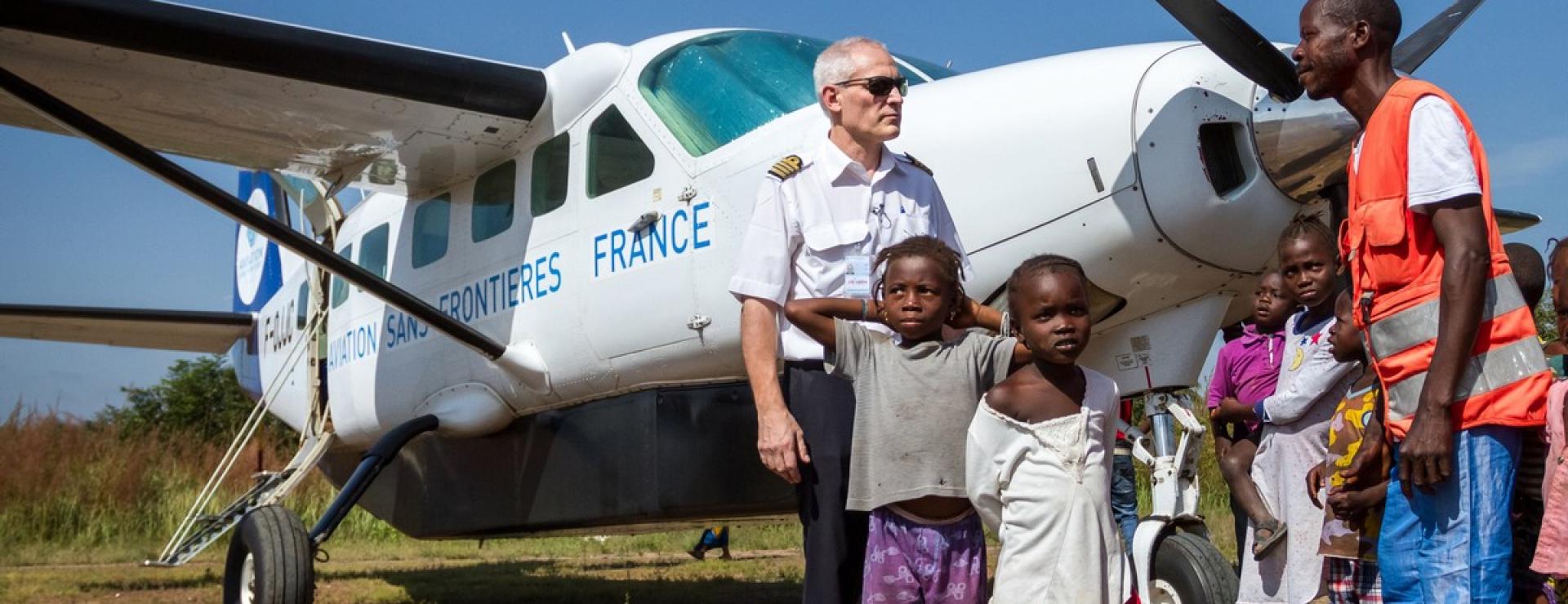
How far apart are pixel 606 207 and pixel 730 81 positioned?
2.47 ft

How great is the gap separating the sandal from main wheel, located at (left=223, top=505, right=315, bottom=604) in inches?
173

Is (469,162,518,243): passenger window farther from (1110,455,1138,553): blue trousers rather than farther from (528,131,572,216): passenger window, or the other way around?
(1110,455,1138,553): blue trousers

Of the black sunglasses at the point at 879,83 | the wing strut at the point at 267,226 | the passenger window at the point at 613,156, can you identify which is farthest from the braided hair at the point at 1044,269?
the wing strut at the point at 267,226

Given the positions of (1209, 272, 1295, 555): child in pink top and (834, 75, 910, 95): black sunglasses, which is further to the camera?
→ (1209, 272, 1295, 555): child in pink top

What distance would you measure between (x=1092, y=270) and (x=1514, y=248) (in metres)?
1.36

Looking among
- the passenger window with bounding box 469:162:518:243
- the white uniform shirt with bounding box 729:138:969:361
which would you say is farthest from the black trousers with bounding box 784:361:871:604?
the passenger window with bounding box 469:162:518:243

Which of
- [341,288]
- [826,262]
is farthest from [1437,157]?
[341,288]

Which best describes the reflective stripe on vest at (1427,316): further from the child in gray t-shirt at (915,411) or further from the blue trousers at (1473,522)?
the child in gray t-shirt at (915,411)

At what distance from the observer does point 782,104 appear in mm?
5578

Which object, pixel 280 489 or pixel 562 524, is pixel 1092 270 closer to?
pixel 562 524

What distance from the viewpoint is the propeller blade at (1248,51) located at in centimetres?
424

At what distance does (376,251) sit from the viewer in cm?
777

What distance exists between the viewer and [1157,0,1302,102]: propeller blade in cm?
424

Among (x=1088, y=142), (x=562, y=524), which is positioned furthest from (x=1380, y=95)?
(x=562, y=524)
